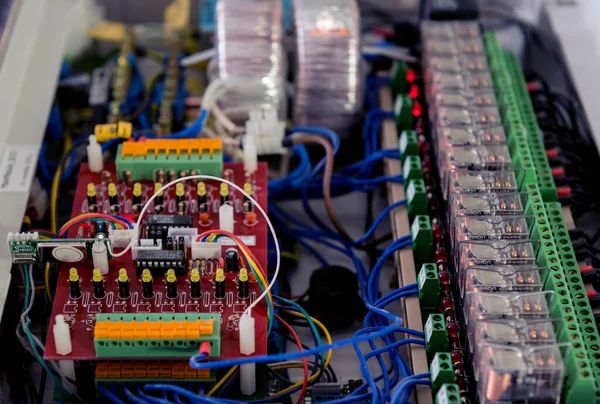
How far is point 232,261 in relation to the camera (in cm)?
300

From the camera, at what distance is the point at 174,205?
3289 mm

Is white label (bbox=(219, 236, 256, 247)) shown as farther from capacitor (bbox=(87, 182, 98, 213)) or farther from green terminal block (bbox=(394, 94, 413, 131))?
green terminal block (bbox=(394, 94, 413, 131))

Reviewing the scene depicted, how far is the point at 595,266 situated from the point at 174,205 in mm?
1460

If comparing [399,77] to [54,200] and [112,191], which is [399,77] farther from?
[54,200]

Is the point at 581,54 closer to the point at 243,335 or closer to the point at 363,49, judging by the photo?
the point at 363,49

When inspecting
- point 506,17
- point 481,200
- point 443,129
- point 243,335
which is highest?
point 506,17

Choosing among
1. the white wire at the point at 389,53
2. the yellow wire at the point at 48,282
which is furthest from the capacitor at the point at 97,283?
the white wire at the point at 389,53

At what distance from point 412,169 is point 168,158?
0.88 meters

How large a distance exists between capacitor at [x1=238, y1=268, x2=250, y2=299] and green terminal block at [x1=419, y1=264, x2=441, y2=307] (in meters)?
0.57

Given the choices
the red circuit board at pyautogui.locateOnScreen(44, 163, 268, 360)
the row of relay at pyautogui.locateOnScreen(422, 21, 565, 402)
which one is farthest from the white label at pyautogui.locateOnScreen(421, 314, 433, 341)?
the red circuit board at pyautogui.locateOnScreen(44, 163, 268, 360)

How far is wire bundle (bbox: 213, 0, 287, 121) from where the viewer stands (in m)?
3.79

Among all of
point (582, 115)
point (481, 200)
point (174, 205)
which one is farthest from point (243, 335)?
point (582, 115)

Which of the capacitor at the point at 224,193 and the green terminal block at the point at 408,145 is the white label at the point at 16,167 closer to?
the capacitor at the point at 224,193

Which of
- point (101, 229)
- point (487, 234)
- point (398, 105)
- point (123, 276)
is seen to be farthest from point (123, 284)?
point (398, 105)
